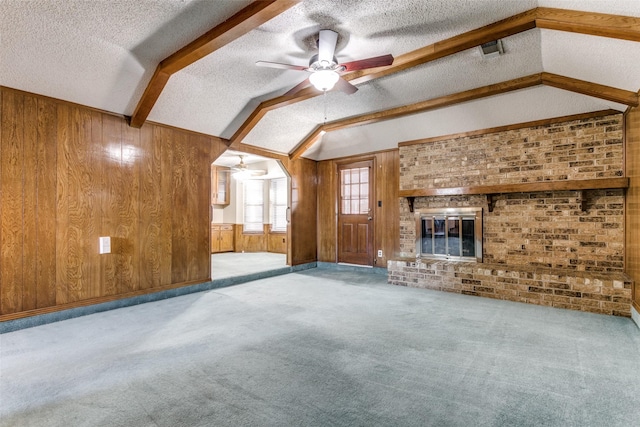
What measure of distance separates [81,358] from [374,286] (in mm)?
3777

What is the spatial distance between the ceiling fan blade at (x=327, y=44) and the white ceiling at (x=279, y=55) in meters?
0.06

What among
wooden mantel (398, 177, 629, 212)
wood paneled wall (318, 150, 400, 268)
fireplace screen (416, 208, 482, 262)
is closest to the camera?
wooden mantel (398, 177, 629, 212)

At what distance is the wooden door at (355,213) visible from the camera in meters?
6.41

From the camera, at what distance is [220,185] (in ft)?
30.3

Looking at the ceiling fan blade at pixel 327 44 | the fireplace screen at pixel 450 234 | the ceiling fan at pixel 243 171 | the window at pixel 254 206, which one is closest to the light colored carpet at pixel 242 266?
the window at pixel 254 206

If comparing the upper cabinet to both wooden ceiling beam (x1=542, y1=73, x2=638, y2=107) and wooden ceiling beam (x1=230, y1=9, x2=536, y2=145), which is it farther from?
wooden ceiling beam (x1=542, y1=73, x2=638, y2=107)

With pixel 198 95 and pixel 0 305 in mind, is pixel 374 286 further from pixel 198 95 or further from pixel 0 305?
pixel 0 305

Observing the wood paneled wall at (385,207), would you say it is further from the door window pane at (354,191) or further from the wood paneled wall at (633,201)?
the wood paneled wall at (633,201)

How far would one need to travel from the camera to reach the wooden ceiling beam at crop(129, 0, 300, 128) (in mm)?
2334

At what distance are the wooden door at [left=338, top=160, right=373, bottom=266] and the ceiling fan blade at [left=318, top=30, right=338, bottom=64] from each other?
3570 millimetres

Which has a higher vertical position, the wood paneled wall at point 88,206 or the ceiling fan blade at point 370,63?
the ceiling fan blade at point 370,63

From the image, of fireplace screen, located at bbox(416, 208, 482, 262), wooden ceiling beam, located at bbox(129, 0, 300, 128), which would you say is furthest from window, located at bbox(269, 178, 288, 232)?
wooden ceiling beam, located at bbox(129, 0, 300, 128)

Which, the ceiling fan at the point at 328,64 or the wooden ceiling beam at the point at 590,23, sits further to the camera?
the ceiling fan at the point at 328,64

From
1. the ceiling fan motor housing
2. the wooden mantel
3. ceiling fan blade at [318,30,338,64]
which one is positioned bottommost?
the wooden mantel
